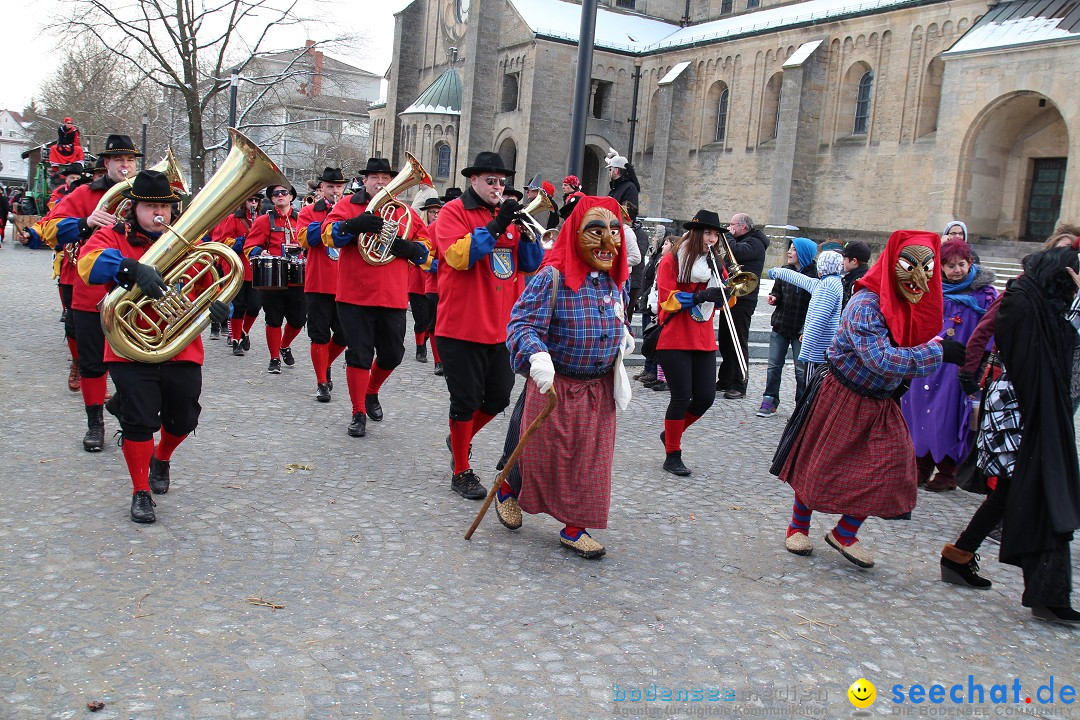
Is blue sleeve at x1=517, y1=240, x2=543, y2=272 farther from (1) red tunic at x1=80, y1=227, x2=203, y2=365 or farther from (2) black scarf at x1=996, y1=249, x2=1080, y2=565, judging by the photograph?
(2) black scarf at x1=996, y1=249, x2=1080, y2=565

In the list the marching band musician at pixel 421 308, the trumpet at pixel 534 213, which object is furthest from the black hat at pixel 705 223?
the marching band musician at pixel 421 308

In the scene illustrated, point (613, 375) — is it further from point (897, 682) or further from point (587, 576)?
point (897, 682)

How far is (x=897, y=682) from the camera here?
383cm

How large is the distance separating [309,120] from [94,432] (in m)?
26.0

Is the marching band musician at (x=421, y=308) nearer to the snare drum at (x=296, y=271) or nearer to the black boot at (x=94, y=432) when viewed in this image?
the snare drum at (x=296, y=271)

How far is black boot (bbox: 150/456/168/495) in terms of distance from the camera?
5.54 m

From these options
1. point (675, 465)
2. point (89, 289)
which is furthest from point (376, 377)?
point (675, 465)

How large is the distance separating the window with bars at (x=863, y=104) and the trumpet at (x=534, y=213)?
3032 cm

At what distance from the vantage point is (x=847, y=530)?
5.18m

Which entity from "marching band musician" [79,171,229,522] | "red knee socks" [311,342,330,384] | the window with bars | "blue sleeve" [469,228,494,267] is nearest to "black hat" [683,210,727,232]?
"blue sleeve" [469,228,494,267]

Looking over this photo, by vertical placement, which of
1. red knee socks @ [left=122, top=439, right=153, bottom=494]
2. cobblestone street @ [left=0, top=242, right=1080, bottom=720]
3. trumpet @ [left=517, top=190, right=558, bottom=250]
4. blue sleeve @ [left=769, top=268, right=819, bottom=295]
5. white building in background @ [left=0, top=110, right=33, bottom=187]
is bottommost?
cobblestone street @ [left=0, top=242, right=1080, bottom=720]

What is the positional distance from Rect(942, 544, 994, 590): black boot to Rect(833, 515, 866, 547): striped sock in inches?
19.5

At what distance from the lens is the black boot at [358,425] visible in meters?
7.43

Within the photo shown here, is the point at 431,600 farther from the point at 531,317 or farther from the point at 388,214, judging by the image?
the point at 388,214
